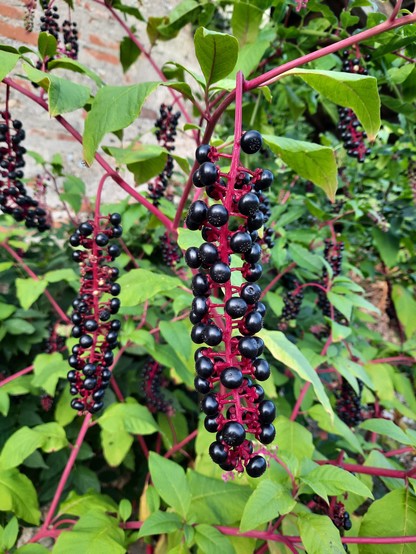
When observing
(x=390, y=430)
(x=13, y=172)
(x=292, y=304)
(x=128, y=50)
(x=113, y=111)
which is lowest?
(x=390, y=430)

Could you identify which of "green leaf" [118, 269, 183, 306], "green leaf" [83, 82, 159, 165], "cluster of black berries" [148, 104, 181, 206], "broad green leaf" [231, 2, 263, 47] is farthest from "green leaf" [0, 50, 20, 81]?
"broad green leaf" [231, 2, 263, 47]

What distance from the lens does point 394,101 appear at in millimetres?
1429

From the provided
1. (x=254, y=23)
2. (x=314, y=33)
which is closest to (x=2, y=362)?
(x=254, y=23)

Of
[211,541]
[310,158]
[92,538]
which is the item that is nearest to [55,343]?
[92,538]

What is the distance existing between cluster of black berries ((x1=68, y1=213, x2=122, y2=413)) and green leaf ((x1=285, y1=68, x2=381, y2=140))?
1.79 ft

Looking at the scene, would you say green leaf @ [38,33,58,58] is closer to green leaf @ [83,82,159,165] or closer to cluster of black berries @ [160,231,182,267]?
green leaf @ [83,82,159,165]

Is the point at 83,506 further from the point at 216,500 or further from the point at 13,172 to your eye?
the point at 13,172

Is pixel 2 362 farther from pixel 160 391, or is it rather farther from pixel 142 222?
pixel 142 222

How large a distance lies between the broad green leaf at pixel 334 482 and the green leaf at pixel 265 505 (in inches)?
2.3

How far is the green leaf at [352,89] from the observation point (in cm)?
59

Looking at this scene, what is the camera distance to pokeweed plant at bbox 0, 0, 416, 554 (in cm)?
56

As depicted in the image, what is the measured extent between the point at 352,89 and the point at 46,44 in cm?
74

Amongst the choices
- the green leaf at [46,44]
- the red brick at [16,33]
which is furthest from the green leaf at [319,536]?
the red brick at [16,33]

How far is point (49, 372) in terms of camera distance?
3.77ft
